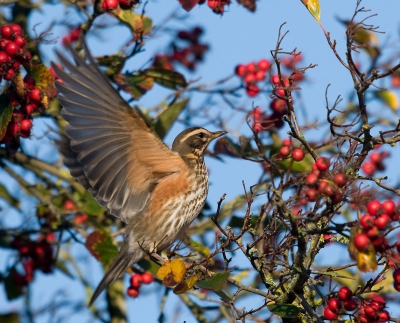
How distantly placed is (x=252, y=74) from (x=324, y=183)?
3.17 m

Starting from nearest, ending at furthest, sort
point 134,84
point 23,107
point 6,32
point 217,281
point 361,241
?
point 361,241, point 217,281, point 6,32, point 23,107, point 134,84

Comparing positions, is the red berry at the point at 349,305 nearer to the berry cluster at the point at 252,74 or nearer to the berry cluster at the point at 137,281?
the berry cluster at the point at 137,281

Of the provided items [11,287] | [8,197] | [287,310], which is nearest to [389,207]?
[287,310]

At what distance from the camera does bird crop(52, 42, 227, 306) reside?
161 inches

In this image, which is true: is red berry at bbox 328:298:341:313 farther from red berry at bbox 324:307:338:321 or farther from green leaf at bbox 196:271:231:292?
green leaf at bbox 196:271:231:292

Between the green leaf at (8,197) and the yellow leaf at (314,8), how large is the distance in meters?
2.96

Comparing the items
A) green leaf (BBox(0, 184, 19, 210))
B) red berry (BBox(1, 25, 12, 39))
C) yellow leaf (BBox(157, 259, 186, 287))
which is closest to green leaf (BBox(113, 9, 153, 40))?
red berry (BBox(1, 25, 12, 39))

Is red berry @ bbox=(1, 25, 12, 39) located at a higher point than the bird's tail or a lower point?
higher

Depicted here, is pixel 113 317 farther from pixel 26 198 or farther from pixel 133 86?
pixel 133 86

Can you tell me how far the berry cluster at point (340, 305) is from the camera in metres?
2.74

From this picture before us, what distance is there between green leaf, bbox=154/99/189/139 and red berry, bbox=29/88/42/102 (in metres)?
1.00

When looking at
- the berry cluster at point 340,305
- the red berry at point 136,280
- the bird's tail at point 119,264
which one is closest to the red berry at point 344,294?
the berry cluster at point 340,305

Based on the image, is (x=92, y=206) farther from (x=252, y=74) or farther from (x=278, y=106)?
(x=252, y=74)

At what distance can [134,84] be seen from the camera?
478 cm
